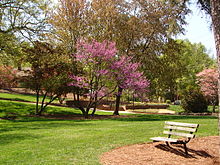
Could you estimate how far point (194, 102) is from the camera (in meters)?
27.5

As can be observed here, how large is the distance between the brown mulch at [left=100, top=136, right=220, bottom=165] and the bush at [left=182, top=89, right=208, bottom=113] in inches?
793

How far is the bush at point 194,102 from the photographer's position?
90.0 feet

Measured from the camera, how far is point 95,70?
2003cm

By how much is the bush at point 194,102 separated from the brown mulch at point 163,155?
66.1 ft

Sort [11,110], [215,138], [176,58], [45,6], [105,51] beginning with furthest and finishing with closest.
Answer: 1. [176,58]
2. [11,110]
3. [45,6]
4. [105,51]
5. [215,138]

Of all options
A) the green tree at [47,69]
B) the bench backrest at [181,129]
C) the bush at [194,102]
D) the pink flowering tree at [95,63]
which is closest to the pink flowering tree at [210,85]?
the bush at [194,102]

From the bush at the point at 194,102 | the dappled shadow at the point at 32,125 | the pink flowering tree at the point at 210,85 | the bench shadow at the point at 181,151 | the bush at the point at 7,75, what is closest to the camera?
the bench shadow at the point at 181,151

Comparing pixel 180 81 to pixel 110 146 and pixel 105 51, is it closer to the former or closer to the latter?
pixel 105 51

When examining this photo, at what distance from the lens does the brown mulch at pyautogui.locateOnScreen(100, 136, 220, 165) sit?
20.4 ft

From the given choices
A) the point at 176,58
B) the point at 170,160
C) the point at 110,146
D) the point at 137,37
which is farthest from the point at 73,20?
the point at 170,160

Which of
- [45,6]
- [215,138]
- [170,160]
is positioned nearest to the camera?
[170,160]

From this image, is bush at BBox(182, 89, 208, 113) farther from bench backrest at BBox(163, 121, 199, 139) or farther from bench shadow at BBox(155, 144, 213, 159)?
bench shadow at BBox(155, 144, 213, 159)

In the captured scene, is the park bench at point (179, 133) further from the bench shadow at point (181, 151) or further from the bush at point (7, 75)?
the bush at point (7, 75)

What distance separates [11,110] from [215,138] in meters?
18.7
